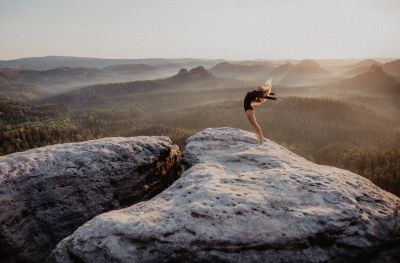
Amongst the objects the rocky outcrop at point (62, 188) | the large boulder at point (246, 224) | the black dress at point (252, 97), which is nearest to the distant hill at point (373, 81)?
the black dress at point (252, 97)

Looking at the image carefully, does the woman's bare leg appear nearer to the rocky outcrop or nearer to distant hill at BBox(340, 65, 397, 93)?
the rocky outcrop

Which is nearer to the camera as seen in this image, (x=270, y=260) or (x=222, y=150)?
(x=270, y=260)

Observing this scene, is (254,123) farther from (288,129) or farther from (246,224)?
(288,129)

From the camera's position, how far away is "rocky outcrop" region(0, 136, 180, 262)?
9.34m

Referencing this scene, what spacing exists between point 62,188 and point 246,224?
6032mm

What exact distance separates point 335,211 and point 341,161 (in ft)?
160

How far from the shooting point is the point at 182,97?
192 m

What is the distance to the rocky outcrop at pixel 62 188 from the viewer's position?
9.34 meters

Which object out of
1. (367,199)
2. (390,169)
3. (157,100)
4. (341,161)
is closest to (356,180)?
(367,199)

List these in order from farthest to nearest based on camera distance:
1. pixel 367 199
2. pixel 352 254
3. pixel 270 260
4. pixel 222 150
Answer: pixel 222 150, pixel 367 199, pixel 352 254, pixel 270 260

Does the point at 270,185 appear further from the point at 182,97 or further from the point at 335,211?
the point at 182,97

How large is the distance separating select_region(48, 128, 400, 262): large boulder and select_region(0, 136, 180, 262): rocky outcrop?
7.90 feet

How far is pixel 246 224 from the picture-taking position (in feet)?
23.8

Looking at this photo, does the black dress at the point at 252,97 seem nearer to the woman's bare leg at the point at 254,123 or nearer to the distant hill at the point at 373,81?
the woman's bare leg at the point at 254,123
